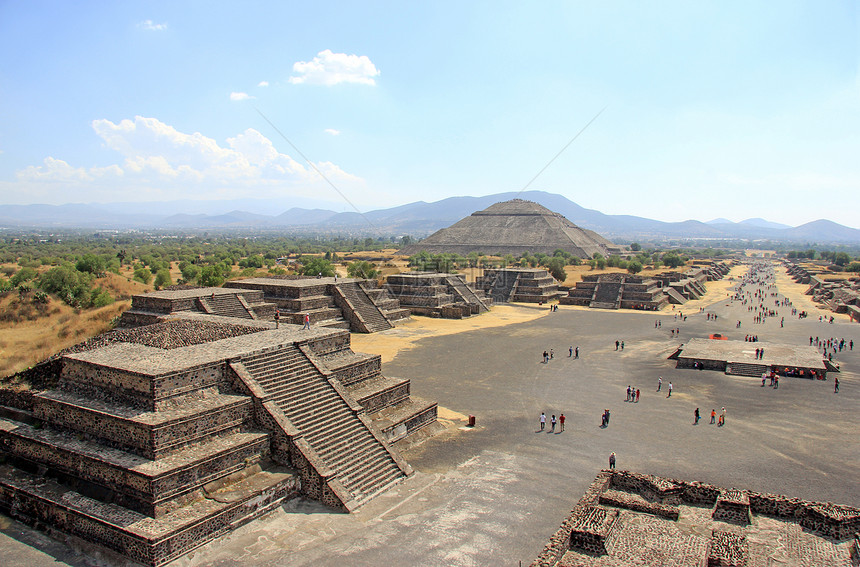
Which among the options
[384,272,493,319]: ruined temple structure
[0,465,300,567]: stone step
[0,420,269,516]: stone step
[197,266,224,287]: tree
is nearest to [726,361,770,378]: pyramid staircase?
[384,272,493,319]: ruined temple structure

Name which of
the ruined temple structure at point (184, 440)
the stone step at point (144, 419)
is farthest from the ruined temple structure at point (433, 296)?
the stone step at point (144, 419)

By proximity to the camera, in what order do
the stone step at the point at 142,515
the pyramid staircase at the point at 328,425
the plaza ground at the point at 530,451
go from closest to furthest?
the stone step at the point at 142,515
the plaza ground at the point at 530,451
the pyramid staircase at the point at 328,425

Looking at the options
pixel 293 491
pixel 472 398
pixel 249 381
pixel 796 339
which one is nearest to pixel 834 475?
pixel 472 398

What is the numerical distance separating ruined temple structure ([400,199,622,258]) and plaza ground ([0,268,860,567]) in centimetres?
9414

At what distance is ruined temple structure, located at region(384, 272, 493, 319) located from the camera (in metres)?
45.5

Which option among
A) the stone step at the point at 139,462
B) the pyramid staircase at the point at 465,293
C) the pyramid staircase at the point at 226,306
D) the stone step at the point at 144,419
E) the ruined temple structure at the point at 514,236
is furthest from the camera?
the ruined temple structure at the point at 514,236

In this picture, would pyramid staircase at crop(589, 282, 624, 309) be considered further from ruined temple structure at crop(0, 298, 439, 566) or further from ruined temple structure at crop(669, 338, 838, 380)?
ruined temple structure at crop(0, 298, 439, 566)

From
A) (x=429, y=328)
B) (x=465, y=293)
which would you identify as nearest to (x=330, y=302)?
(x=429, y=328)

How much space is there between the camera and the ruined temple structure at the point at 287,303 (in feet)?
84.6

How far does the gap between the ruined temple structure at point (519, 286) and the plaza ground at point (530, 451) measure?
2486 cm

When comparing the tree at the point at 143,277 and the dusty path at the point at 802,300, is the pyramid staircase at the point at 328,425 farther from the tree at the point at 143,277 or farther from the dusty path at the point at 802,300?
the dusty path at the point at 802,300

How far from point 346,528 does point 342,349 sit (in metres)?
7.17

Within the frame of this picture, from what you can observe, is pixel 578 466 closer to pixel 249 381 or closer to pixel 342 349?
pixel 342 349

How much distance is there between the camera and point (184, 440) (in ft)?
38.2
